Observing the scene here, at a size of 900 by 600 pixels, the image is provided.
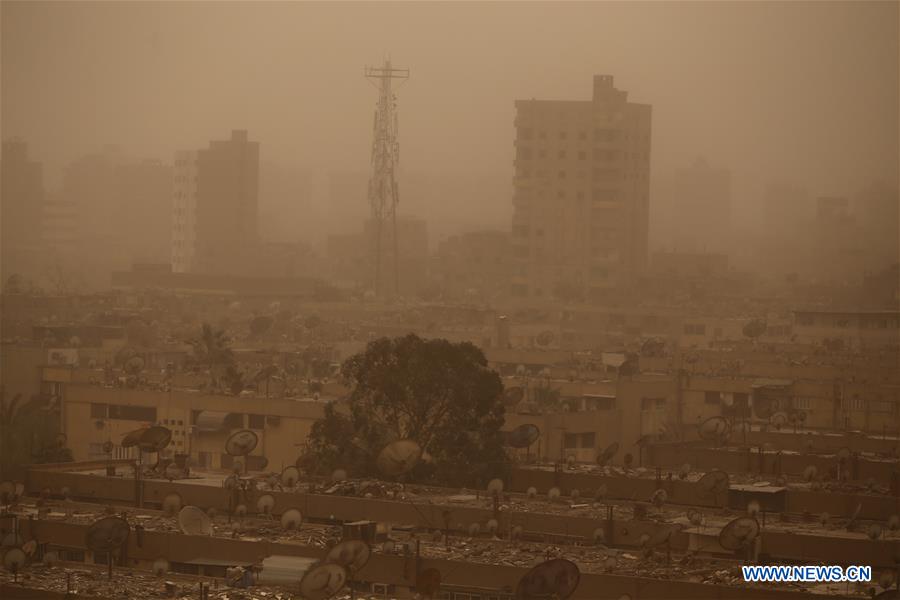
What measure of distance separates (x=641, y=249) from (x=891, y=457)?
23.9 m

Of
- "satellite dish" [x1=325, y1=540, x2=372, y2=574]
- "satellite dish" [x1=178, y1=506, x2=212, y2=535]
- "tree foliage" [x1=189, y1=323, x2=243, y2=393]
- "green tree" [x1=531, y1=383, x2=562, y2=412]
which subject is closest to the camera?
A: "satellite dish" [x1=325, y1=540, x2=372, y2=574]

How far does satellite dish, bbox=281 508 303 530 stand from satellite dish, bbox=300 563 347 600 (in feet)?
5.05

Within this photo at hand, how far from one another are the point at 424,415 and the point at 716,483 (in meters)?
2.05

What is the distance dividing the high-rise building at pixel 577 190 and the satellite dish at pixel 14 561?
25188 mm

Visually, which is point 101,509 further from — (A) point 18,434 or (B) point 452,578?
(A) point 18,434

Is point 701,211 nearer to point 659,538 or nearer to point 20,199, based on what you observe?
point 20,199

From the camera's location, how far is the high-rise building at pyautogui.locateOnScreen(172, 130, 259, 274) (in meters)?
40.7

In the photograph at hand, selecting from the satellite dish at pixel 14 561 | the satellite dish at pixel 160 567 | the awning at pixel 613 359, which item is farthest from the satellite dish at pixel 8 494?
the awning at pixel 613 359

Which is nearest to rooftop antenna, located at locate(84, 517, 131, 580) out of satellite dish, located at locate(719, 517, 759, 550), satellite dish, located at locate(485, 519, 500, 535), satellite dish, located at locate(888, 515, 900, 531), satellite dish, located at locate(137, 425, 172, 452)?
satellite dish, located at locate(485, 519, 500, 535)

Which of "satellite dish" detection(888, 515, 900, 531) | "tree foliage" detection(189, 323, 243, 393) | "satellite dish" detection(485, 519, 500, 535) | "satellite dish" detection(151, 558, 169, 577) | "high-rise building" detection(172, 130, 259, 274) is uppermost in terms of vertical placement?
"high-rise building" detection(172, 130, 259, 274)

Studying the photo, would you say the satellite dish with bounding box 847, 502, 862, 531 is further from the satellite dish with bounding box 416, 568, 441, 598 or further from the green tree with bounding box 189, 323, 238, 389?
the green tree with bounding box 189, 323, 238, 389

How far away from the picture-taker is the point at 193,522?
7496 millimetres

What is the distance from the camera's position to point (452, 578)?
6801 mm

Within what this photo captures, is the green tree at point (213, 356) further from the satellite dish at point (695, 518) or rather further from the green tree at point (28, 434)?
the satellite dish at point (695, 518)
